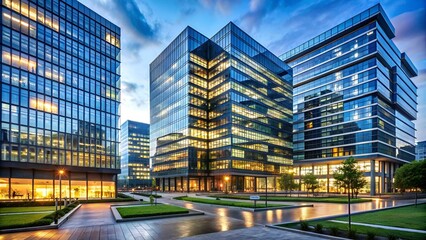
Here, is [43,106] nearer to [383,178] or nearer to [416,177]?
[416,177]

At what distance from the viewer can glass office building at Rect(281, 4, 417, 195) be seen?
271ft

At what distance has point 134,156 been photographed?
553 ft

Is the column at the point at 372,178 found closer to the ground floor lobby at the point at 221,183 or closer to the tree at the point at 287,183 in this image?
the ground floor lobby at the point at 221,183

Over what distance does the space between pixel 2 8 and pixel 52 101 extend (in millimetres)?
17369

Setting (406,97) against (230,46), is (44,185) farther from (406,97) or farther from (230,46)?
(406,97)

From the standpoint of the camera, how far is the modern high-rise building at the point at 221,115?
87438 mm

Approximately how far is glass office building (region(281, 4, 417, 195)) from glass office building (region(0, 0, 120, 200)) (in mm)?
71860

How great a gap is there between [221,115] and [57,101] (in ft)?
163

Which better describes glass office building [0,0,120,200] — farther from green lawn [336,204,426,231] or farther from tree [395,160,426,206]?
tree [395,160,426,206]

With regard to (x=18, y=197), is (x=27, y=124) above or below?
above

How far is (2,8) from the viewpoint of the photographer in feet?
150

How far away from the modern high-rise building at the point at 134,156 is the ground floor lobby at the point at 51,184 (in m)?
110

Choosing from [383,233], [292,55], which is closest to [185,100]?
[292,55]

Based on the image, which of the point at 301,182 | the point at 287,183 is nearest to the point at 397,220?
the point at 287,183
